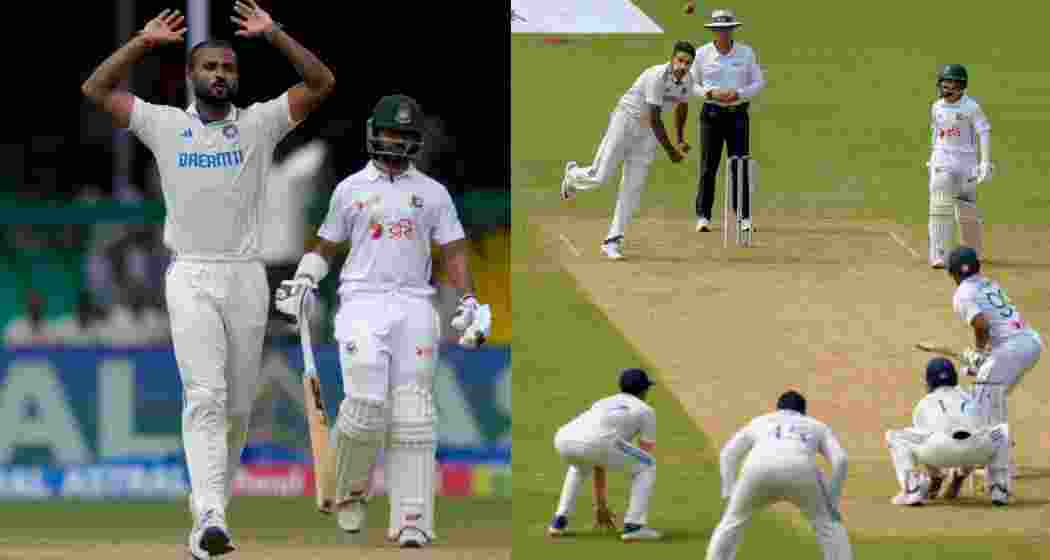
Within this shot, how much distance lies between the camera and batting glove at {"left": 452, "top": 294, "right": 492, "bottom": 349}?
11859mm

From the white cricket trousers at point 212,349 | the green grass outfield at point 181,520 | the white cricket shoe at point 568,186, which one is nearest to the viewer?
the white cricket trousers at point 212,349

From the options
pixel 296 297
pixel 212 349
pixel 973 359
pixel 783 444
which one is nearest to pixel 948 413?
pixel 973 359

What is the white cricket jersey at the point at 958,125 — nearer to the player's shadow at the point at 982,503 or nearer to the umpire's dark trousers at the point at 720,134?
the umpire's dark trousers at the point at 720,134

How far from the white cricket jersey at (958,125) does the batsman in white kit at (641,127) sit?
80.0 inches

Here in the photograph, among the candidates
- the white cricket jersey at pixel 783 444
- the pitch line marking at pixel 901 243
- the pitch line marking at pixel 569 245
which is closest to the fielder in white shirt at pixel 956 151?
the pitch line marking at pixel 901 243

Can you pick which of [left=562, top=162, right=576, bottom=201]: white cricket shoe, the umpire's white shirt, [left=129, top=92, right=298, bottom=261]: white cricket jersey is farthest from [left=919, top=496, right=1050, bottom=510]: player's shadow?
[left=562, top=162, right=576, bottom=201]: white cricket shoe

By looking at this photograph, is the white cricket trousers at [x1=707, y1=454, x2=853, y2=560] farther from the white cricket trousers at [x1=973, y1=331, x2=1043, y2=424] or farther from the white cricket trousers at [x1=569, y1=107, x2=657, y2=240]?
the white cricket trousers at [x1=569, y1=107, x2=657, y2=240]

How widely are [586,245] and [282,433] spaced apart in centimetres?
703

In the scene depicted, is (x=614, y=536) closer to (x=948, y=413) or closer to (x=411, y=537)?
(x=948, y=413)

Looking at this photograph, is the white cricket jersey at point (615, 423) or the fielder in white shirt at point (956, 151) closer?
the white cricket jersey at point (615, 423)

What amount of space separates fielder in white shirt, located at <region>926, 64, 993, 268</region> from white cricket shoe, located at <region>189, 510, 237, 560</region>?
1072cm

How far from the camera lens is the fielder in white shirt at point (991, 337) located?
51.2 feet

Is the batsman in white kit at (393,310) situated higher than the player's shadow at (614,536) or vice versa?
the batsman in white kit at (393,310)

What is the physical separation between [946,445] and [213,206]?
17.3 feet
